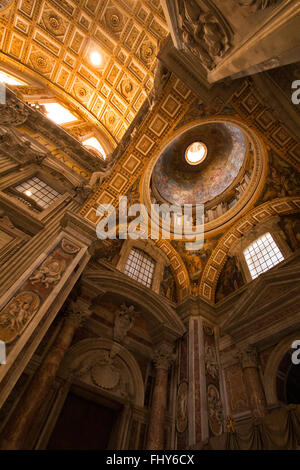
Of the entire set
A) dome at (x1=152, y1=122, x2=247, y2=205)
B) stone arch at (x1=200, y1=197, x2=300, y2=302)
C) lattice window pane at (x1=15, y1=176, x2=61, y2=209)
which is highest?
dome at (x1=152, y1=122, x2=247, y2=205)

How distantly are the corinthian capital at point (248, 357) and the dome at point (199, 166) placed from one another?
7.26 m

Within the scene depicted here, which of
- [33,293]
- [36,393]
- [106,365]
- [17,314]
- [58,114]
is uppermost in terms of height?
[58,114]

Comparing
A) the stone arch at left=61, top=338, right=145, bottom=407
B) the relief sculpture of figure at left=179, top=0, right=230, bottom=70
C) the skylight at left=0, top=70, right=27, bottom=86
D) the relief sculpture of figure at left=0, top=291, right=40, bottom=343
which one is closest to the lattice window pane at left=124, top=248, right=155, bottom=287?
the stone arch at left=61, top=338, right=145, bottom=407

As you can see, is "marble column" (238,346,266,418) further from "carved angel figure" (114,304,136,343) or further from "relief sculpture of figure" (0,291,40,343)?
"relief sculpture of figure" (0,291,40,343)

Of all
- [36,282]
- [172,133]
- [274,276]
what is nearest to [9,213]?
[36,282]

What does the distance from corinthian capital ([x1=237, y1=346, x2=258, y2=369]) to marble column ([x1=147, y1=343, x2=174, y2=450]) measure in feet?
8.09

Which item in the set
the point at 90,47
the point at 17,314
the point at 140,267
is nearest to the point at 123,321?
the point at 140,267

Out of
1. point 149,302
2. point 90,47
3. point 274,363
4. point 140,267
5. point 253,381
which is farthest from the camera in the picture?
point 90,47

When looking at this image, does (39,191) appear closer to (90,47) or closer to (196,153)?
(196,153)

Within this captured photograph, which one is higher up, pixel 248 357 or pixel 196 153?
pixel 196 153

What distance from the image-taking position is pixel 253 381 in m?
7.50

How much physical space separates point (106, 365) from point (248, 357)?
15.1ft

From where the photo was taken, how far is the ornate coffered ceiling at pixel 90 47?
42.3 feet

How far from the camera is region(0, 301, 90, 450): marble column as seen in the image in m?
5.14
